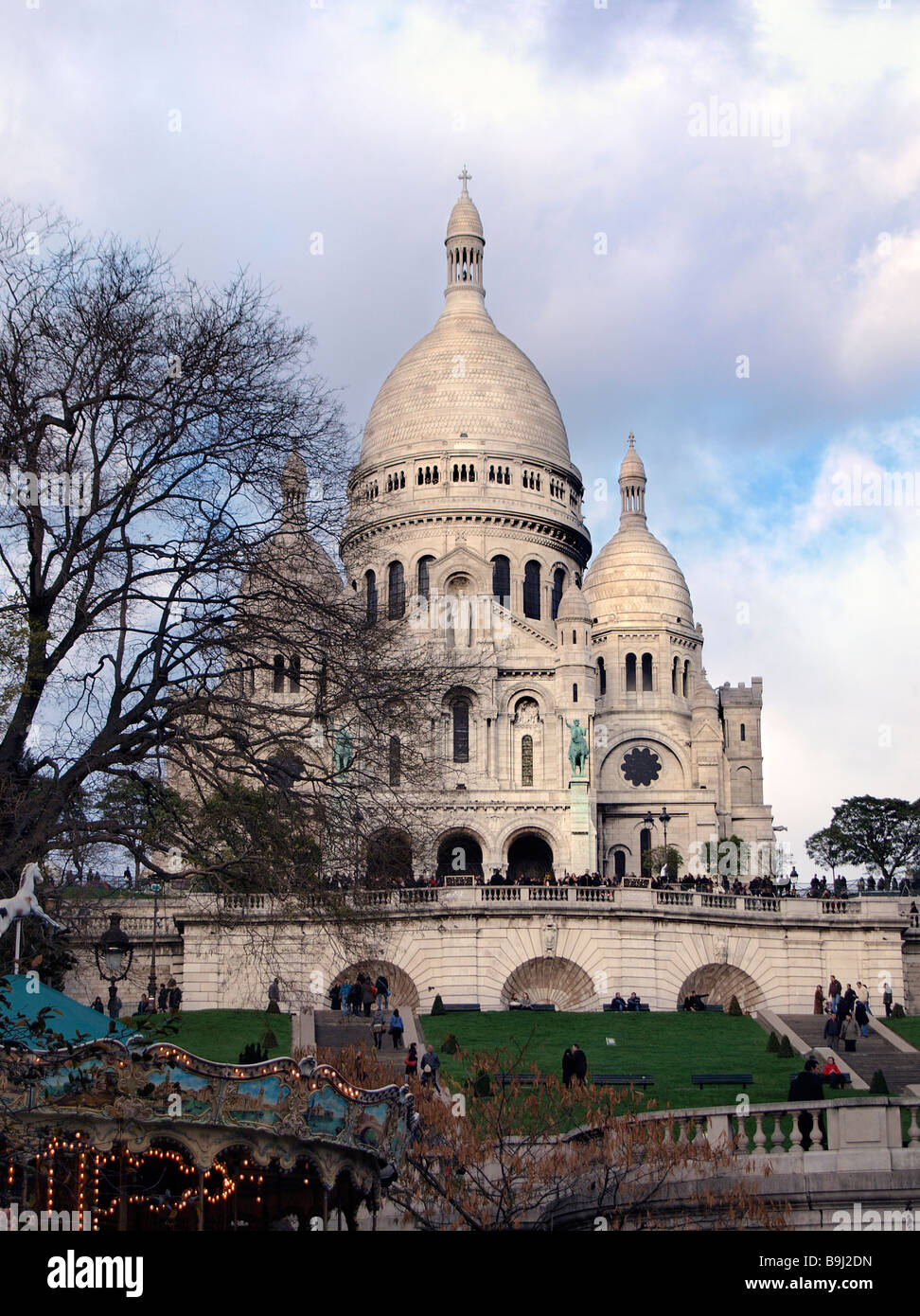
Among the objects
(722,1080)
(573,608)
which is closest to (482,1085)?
(722,1080)

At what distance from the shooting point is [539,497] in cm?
8619

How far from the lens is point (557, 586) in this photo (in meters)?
85.9

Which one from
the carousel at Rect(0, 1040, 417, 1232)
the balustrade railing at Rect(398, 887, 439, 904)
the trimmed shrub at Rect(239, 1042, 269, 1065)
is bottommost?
the carousel at Rect(0, 1040, 417, 1232)

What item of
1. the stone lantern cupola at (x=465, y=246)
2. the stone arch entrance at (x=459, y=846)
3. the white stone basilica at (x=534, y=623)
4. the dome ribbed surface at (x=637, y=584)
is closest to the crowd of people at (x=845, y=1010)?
the white stone basilica at (x=534, y=623)

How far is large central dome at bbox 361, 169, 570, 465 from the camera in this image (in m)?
86.9

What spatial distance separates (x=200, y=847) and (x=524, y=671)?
178 feet

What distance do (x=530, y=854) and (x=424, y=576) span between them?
49.7 ft

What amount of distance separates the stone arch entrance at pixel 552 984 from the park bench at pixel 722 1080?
51.8 feet

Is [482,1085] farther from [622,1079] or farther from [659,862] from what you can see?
[659,862]

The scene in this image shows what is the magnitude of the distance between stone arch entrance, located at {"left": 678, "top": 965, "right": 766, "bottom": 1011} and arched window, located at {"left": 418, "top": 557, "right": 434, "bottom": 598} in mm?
34296

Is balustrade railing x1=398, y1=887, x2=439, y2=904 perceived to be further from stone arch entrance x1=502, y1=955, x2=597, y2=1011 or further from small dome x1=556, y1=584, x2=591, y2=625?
small dome x1=556, y1=584, x2=591, y2=625

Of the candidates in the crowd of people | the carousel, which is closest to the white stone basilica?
the crowd of people

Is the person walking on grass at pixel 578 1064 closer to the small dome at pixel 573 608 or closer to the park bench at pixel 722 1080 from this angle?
the park bench at pixel 722 1080
